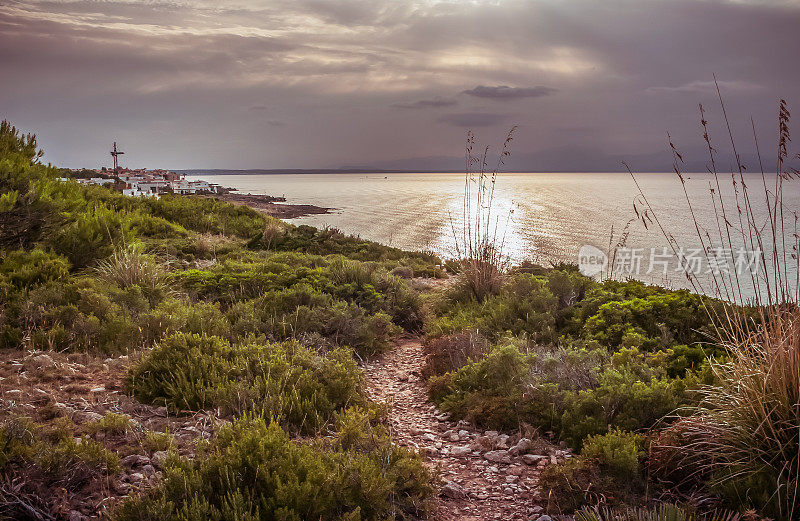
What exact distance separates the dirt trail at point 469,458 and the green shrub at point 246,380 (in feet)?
2.07

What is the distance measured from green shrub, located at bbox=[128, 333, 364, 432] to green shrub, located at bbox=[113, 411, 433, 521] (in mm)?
799

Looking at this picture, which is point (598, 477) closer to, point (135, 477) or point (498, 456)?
point (498, 456)

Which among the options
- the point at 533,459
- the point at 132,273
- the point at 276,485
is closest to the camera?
the point at 276,485

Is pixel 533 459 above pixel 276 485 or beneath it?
beneath

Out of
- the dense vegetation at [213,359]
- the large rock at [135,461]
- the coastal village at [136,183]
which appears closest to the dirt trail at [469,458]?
the dense vegetation at [213,359]

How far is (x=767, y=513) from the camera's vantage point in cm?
292

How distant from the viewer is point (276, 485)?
2918 mm

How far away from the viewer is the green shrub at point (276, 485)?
2682mm

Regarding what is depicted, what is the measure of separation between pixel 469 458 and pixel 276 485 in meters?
1.97

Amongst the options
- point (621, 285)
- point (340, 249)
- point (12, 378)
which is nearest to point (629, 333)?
point (621, 285)

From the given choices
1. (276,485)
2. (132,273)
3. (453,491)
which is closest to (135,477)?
(276,485)

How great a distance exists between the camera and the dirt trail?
355 centimetres

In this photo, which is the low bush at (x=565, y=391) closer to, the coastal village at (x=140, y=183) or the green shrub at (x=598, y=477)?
the green shrub at (x=598, y=477)

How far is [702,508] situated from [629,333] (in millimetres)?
2976
